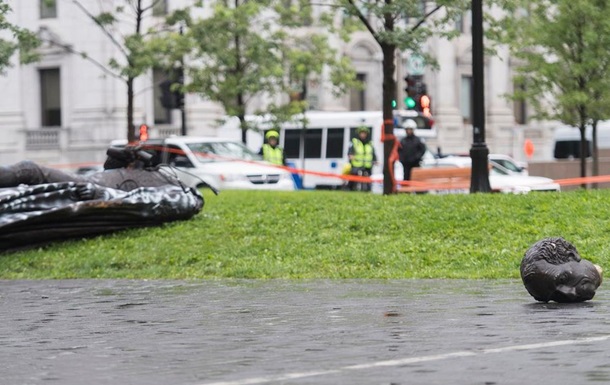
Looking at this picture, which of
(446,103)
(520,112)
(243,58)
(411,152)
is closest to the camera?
(411,152)

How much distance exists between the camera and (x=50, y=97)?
195 ft

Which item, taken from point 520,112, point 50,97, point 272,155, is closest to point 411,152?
point 272,155

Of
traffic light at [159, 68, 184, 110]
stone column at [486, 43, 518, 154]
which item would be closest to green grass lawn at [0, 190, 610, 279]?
traffic light at [159, 68, 184, 110]

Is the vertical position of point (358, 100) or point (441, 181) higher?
point (358, 100)

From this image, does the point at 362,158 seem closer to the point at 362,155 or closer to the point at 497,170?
the point at 362,155

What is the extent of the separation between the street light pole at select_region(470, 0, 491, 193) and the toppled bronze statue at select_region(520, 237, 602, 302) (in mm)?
10181

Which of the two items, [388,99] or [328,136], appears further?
[328,136]

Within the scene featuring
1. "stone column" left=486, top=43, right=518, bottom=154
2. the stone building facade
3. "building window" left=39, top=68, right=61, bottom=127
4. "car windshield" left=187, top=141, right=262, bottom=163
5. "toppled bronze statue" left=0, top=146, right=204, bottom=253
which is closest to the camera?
"toppled bronze statue" left=0, top=146, right=204, bottom=253

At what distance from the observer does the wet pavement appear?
7.72 metres

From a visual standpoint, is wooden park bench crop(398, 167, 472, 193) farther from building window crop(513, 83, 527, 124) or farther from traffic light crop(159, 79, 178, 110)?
building window crop(513, 83, 527, 124)

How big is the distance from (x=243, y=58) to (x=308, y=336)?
A: 35528 mm

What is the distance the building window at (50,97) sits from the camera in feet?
194

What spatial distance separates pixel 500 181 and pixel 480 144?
13575 millimetres

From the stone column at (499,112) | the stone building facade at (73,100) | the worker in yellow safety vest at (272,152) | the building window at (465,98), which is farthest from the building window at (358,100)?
the worker in yellow safety vest at (272,152)
